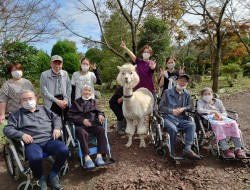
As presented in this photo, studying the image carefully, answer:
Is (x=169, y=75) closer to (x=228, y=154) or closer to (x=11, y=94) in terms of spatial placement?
(x=228, y=154)

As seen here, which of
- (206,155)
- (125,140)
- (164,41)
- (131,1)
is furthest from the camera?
(164,41)

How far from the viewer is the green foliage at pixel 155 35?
11305mm

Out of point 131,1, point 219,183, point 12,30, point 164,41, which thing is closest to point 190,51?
point 164,41

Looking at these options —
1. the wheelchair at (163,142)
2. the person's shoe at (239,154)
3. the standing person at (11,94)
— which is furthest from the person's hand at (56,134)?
the person's shoe at (239,154)

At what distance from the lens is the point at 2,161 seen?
4273mm

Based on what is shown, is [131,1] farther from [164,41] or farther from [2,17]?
[2,17]

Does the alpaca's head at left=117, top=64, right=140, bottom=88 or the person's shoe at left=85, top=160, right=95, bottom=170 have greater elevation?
the alpaca's head at left=117, top=64, right=140, bottom=88

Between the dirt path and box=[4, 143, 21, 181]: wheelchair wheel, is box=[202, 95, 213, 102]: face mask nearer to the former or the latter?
the dirt path

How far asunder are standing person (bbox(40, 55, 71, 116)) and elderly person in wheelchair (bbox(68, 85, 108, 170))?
264 millimetres

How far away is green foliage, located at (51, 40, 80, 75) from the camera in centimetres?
1218

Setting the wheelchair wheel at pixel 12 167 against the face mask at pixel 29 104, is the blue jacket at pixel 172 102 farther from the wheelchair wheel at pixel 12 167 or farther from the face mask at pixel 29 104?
the wheelchair wheel at pixel 12 167

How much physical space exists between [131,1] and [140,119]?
217 inches

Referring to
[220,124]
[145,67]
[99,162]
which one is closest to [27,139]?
[99,162]

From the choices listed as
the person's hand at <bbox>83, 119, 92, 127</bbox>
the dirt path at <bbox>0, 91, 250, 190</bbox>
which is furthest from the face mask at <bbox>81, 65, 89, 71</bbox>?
the dirt path at <bbox>0, 91, 250, 190</bbox>
